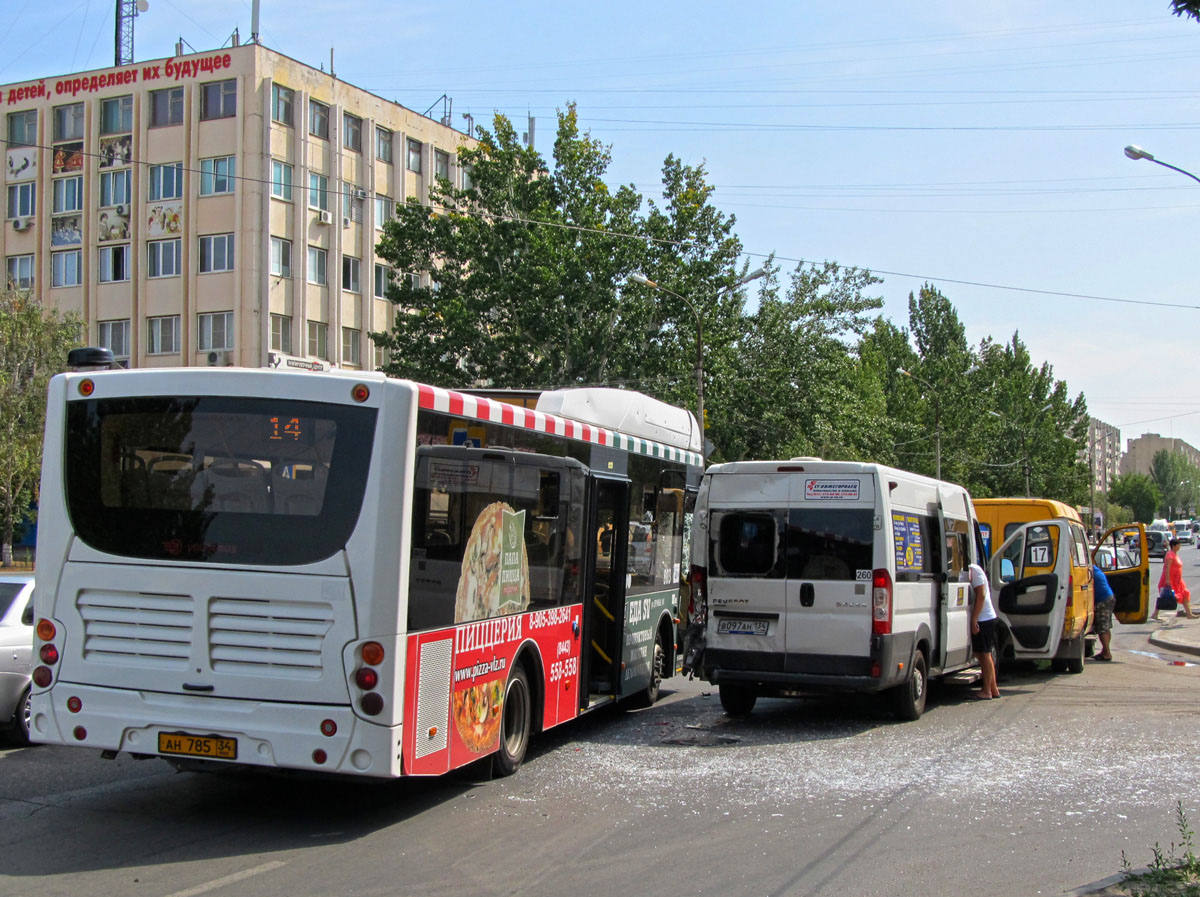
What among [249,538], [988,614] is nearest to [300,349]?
[988,614]

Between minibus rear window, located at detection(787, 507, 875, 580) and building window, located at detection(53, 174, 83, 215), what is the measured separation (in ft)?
135

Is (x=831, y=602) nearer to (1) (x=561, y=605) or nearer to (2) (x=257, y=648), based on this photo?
(1) (x=561, y=605)

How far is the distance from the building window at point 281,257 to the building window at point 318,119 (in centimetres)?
432

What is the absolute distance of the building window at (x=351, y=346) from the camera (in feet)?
147

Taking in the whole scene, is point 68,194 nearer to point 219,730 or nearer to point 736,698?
point 736,698

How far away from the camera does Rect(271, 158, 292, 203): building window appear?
137 ft

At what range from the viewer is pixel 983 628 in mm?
13078

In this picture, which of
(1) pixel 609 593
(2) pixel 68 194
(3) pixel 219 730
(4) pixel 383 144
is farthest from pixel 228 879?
(2) pixel 68 194

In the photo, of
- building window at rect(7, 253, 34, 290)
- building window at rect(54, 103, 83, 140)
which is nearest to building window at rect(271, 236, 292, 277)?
building window at rect(54, 103, 83, 140)

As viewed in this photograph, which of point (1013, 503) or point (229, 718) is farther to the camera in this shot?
point (1013, 503)

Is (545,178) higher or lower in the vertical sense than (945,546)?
higher

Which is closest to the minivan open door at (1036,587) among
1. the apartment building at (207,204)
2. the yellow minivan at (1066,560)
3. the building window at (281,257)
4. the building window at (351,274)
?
the yellow minivan at (1066,560)

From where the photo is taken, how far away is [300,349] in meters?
42.2

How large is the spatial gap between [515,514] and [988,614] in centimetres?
673
